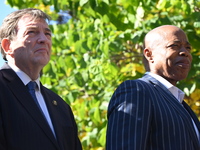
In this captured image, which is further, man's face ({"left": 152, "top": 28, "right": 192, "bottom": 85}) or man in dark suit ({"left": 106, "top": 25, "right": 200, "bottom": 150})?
man's face ({"left": 152, "top": 28, "right": 192, "bottom": 85})

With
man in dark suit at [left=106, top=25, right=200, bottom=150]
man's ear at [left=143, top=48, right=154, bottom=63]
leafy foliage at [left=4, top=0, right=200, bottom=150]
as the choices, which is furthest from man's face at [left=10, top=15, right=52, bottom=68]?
leafy foliage at [left=4, top=0, right=200, bottom=150]

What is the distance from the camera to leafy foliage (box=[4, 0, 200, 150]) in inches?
225

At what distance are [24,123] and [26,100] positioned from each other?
0.16 metres

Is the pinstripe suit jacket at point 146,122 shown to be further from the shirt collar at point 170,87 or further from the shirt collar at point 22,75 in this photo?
the shirt collar at point 22,75

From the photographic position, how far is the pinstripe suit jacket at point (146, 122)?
3209 mm

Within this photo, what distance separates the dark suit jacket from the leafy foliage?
229 centimetres

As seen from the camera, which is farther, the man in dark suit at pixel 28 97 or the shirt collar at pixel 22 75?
the shirt collar at pixel 22 75

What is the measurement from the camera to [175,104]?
341cm

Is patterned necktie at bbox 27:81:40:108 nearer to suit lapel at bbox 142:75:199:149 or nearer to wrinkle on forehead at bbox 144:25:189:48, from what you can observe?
suit lapel at bbox 142:75:199:149

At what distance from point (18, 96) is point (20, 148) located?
1.07 ft

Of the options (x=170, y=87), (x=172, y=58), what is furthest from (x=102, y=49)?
(x=170, y=87)

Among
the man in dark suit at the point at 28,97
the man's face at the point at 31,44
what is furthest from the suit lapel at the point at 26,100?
the man's face at the point at 31,44

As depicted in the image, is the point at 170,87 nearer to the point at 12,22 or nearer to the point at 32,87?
the point at 32,87

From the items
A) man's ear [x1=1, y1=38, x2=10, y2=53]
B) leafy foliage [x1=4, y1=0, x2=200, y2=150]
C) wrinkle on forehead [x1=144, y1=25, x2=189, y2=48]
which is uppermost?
man's ear [x1=1, y1=38, x2=10, y2=53]
